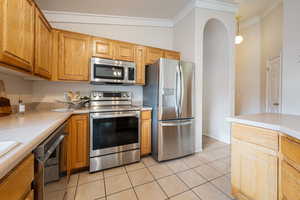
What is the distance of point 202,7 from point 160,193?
3.24m

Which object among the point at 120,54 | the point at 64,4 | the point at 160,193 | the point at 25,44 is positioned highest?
the point at 64,4

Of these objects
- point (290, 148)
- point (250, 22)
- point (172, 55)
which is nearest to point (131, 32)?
point (172, 55)

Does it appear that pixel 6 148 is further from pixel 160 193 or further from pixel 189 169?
pixel 189 169

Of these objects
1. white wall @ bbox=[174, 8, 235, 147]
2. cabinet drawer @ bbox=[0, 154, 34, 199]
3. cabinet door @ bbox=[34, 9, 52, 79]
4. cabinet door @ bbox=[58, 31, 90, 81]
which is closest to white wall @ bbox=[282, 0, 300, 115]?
white wall @ bbox=[174, 8, 235, 147]

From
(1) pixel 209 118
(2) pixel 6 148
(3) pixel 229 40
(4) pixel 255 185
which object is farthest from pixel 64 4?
(1) pixel 209 118

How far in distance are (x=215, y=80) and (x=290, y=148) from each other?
250 centimetres

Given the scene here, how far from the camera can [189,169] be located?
1990 mm

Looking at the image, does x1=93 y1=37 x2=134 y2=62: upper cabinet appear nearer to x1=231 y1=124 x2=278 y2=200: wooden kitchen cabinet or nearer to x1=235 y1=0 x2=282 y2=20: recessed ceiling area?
x1=231 y1=124 x2=278 y2=200: wooden kitchen cabinet

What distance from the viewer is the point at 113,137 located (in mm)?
2004

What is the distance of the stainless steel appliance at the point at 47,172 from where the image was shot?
2.51 feet

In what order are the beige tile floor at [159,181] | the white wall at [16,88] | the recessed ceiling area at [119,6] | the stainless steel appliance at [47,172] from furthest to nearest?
the recessed ceiling area at [119,6] < the white wall at [16,88] < the beige tile floor at [159,181] < the stainless steel appliance at [47,172]

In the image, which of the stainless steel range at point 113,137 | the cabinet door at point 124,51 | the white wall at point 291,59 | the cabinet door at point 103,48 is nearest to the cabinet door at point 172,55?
the cabinet door at point 124,51

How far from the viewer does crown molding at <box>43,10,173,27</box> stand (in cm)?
252

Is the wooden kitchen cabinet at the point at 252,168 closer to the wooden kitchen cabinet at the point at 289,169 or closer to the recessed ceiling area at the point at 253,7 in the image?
the wooden kitchen cabinet at the point at 289,169
